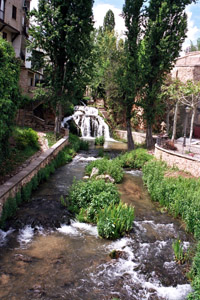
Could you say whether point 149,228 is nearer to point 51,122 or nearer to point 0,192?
point 0,192

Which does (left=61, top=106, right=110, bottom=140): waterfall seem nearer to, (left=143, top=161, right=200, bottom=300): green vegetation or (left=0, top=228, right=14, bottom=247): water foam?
(left=143, top=161, right=200, bottom=300): green vegetation

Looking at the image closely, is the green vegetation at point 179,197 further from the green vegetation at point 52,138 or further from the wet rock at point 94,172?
the green vegetation at point 52,138

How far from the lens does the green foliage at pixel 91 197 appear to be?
28.2 ft

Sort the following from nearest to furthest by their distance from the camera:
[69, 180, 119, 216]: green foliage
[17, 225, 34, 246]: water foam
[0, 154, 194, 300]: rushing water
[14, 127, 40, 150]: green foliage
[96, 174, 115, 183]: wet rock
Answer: [0, 154, 194, 300]: rushing water < [17, 225, 34, 246]: water foam < [69, 180, 119, 216]: green foliage < [96, 174, 115, 183]: wet rock < [14, 127, 40, 150]: green foliage

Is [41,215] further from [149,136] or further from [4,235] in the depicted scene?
[149,136]

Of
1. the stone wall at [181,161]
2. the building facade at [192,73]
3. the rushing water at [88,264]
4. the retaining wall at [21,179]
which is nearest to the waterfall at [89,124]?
the building facade at [192,73]

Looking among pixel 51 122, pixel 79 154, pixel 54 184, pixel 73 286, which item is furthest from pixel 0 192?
pixel 51 122

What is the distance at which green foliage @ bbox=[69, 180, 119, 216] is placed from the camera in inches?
339

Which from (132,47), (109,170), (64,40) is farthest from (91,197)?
(132,47)

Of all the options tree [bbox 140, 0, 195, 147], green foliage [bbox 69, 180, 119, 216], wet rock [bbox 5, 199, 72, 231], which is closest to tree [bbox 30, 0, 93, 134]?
tree [bbox 140, 0, 195, 147]

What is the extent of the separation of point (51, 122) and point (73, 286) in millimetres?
23218

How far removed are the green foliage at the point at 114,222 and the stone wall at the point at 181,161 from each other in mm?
6354

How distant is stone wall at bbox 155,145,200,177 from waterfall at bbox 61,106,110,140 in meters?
13.8

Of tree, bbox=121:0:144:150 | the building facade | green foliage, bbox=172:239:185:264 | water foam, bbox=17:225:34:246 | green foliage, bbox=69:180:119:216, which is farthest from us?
the building facade
